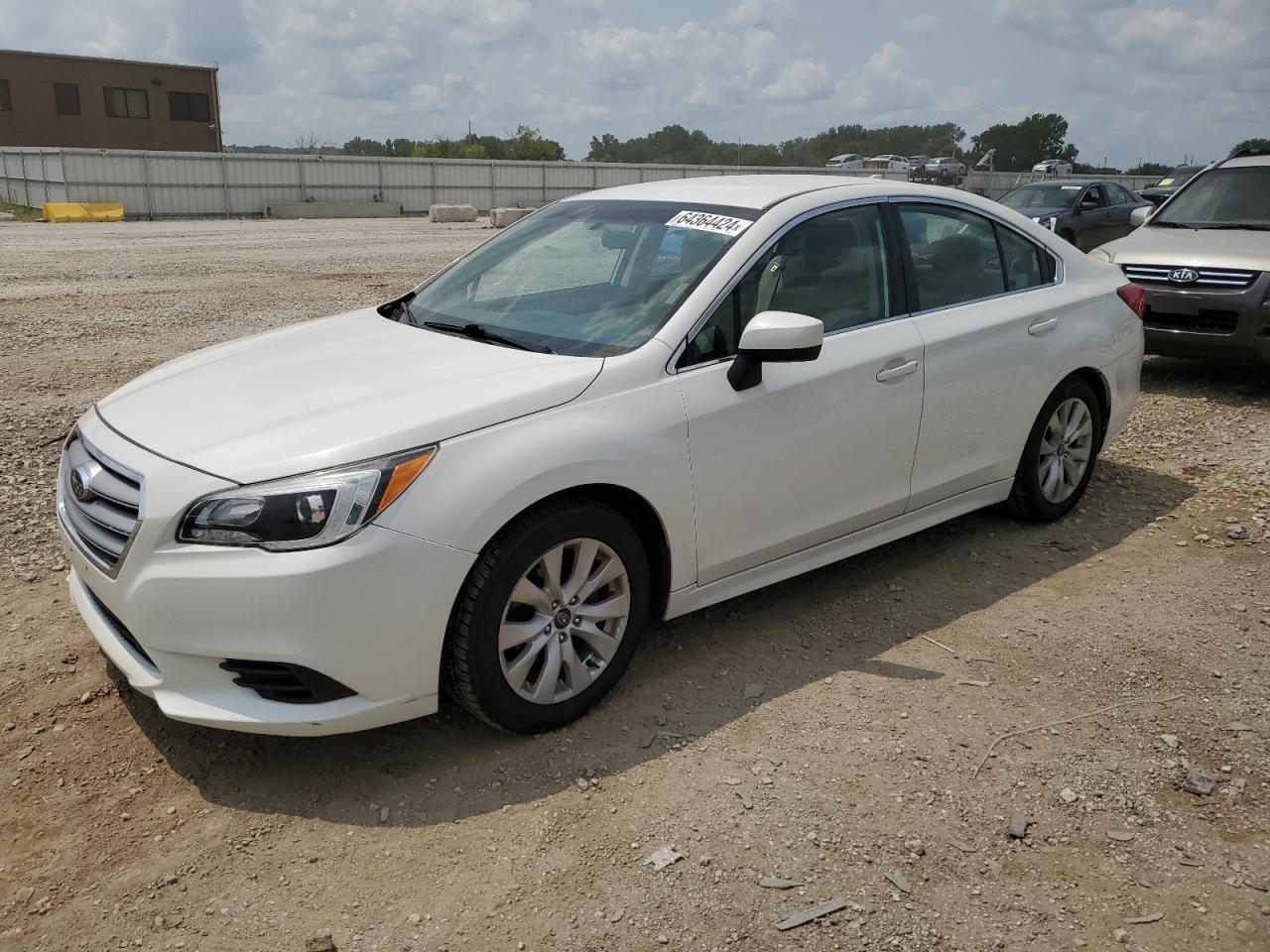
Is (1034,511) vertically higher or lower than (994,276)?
lower

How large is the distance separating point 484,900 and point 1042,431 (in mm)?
3585

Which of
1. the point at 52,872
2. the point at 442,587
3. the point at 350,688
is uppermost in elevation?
the point at 442,587

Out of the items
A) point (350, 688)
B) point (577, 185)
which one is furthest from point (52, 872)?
point (577, 185)

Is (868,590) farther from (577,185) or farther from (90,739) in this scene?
(577,185)

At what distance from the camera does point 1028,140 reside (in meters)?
94.2

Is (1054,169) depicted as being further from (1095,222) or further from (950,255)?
(950,255)

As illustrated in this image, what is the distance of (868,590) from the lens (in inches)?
189

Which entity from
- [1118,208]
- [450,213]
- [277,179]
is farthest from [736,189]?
[277,179]

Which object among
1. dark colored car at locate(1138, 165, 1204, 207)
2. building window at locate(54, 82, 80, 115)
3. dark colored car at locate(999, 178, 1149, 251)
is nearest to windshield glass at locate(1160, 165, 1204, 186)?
dark colored car at locate(1138, 165, 1204, 207)

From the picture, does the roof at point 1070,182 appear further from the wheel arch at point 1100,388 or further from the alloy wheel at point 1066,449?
the alloy wheel at point 1066,449

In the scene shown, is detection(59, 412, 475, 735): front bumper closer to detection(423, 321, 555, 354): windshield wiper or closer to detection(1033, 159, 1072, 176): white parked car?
detection(423, 321, 555, 354): windshield wiper

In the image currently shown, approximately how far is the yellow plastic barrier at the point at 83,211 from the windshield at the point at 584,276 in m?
33.9

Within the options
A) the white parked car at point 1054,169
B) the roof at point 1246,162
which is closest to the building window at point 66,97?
the white parked car at point 1054,169

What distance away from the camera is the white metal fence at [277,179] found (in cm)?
3647
